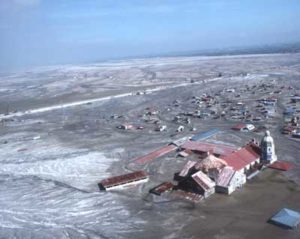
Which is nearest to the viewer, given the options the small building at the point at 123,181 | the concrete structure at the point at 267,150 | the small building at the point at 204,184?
the small building at the point at 204,184

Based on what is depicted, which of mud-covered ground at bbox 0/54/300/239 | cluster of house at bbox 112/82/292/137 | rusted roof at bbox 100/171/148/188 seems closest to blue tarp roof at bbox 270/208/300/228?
mud-covered ground at bbox 0/54/300/239

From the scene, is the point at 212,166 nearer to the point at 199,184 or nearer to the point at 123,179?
the point at 199,184

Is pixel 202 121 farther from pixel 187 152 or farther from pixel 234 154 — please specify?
pixel 234 154

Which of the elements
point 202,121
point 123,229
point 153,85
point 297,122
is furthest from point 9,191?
point 153,85

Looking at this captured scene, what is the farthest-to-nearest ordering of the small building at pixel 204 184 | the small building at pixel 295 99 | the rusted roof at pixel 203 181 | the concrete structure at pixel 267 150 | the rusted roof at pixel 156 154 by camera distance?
1. the small building at pixel 295 99
2. the rusted roof at pixel 156 154
3. the concrete structure at pixel 267 150
4. the rusted roof at pixel 203 181
5. the small building at pixel 204 184

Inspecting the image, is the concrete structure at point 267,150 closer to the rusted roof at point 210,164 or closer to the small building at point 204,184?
the rusted roof at point 210,164

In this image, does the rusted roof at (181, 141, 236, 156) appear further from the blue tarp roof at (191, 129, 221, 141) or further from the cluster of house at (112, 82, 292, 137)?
the cluster of house at (112, 82, 292, 137)

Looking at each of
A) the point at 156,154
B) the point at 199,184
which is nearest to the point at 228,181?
the point at 199,184

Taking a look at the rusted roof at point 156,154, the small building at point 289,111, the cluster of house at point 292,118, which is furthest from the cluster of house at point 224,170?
the small building at point 289,111

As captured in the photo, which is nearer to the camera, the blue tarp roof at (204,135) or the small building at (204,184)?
the small building at (204,184)
